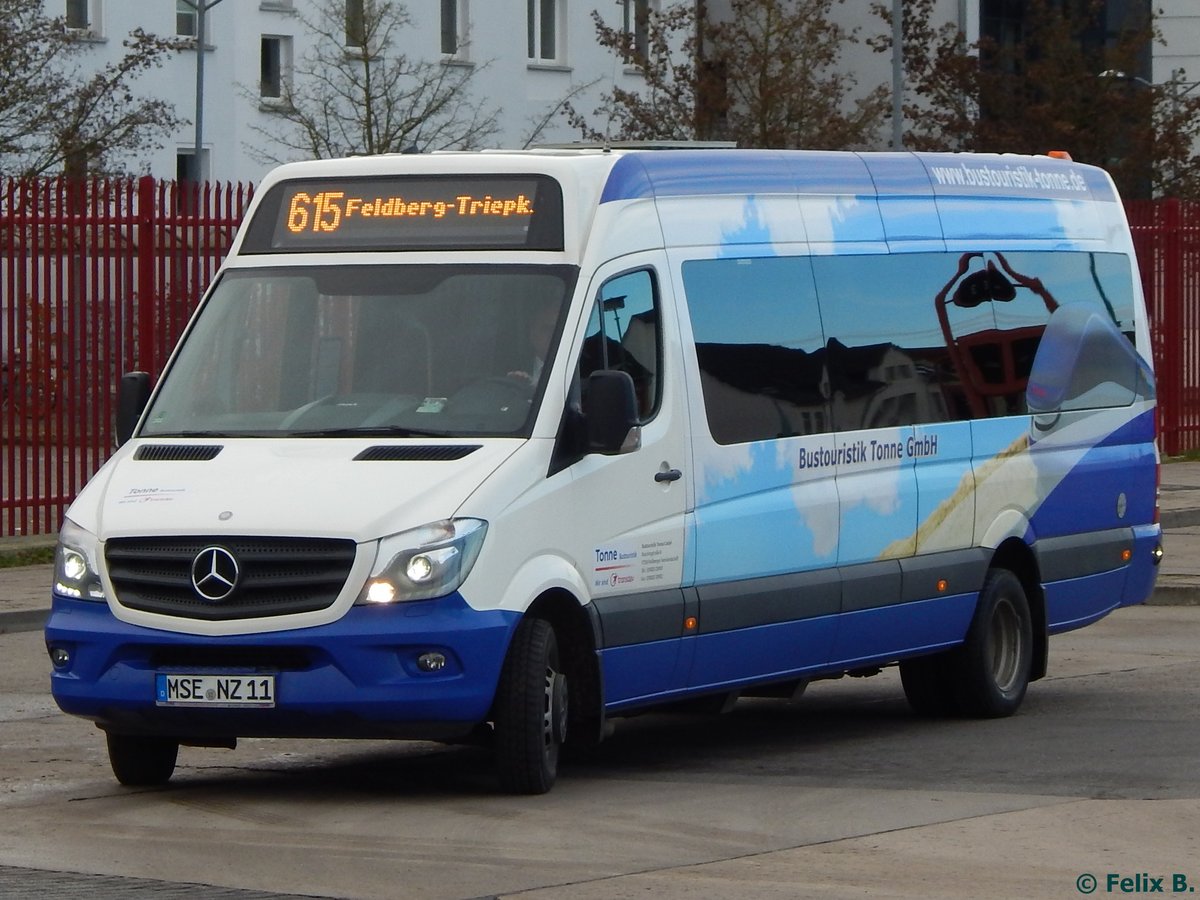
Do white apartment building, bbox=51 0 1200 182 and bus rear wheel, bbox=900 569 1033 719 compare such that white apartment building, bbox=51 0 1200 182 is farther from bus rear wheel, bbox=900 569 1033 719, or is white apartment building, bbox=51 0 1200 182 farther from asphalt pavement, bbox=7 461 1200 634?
bus rear wheel, bbox=900 569 1033 719

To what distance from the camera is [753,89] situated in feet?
126

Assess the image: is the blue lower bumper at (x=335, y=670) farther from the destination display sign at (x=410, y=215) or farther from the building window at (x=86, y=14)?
the building window at (x=86, y=14)

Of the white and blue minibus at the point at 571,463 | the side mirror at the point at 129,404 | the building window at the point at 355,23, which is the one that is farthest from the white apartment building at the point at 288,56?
the side mirror at the point at 129,404

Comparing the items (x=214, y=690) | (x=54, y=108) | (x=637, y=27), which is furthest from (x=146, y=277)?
(x=637, y=27)

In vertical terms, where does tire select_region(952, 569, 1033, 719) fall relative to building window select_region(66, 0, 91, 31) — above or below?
below

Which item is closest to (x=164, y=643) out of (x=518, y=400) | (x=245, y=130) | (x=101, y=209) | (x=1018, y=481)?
(x=518, y=400)

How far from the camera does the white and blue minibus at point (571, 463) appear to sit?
8.88 metres

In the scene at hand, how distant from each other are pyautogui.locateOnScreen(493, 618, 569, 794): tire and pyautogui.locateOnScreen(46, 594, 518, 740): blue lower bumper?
0.37ft

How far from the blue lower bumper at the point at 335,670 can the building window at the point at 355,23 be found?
112 feet

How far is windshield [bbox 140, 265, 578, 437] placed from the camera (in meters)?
9.45

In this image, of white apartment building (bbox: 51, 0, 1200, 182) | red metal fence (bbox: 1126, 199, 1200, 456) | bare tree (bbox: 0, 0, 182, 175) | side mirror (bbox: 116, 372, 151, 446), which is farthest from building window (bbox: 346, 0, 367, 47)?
side mirror (bbox: 116, 372, 151, 446)

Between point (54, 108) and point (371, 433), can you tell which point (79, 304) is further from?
point (54, 108)

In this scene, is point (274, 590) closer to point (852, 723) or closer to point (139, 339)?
point (852, 723)

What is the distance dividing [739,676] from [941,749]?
3.35 feet
